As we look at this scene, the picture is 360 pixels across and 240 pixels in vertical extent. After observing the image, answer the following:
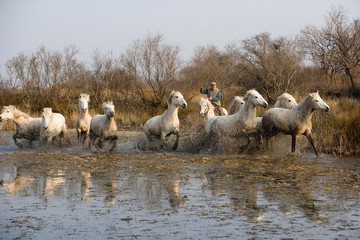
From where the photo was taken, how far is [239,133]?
54.6 ft

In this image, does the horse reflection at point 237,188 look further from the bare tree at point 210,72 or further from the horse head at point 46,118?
the bare tree at point 210,72

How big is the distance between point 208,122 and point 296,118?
2.74 metres

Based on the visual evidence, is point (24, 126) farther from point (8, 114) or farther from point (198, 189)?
point (198, 189)

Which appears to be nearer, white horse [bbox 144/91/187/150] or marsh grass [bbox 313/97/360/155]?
marsh grass [bbox 313/97/360/155]

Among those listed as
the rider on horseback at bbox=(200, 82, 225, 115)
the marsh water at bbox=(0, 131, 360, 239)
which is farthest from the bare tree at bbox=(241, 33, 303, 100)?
the marsh water at bbox=(0, 131, 360, 239)

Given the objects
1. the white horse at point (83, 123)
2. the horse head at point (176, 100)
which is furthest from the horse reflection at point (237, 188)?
the white horse at point (83, 123)

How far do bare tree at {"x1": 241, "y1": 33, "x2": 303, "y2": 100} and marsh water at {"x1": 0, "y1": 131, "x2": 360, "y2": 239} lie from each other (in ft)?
63.2

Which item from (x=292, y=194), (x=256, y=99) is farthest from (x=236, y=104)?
(x=292, y=194)

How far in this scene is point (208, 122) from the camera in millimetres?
17812

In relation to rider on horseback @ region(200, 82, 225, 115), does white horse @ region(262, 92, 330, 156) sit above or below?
below

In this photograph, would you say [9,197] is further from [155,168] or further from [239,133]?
[239,133]

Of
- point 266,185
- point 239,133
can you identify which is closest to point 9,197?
point 266,185

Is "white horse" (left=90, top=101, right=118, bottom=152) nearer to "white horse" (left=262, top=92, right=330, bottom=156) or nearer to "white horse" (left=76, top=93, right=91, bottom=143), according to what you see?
"white horse" (left=76, top=93, right=91, bottom=143)

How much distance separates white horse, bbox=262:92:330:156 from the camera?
16.1m
